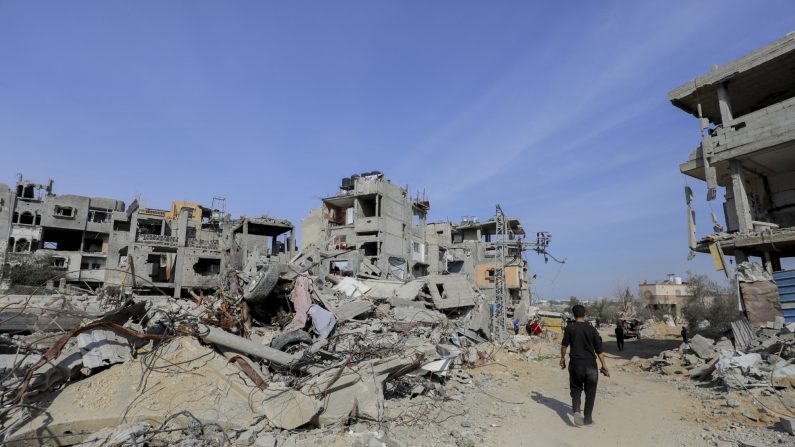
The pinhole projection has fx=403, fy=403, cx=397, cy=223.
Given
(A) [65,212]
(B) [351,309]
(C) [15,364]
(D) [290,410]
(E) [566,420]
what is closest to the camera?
→ (D) [290,410]

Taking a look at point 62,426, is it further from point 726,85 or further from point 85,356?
point 726,85

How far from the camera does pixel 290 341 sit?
29.0 feet

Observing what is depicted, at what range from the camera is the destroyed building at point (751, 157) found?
13297 millimetres

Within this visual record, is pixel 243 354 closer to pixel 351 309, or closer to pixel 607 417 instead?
pixel 351 309

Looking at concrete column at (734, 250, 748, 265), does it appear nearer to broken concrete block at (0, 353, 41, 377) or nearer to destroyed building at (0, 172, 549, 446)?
destroyed building at (0, 172, 549, 446)

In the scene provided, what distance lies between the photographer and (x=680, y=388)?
9562 mm

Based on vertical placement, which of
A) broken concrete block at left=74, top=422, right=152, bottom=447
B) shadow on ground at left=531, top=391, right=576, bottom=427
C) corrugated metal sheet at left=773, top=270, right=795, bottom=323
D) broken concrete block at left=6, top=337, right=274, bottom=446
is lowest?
shadow on ground at left=531, top=391, right=576, bottom=427

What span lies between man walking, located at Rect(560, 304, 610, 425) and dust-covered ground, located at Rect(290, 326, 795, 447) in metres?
0.31

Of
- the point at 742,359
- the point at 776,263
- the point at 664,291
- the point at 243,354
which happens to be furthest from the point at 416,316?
the point at 664,291

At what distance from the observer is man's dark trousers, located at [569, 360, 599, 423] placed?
6.02 meters

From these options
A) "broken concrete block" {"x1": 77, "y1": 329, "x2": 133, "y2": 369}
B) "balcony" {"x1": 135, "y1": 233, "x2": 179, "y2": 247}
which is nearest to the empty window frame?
"balcony" {"x1": 135, "y1": 233, "x2": 179, "y2": 247}

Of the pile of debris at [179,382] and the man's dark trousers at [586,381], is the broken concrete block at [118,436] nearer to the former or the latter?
the pile of debris at [179,382]

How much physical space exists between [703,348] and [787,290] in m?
3.31

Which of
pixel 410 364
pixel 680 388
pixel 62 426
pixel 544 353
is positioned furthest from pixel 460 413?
pixel 544 353
